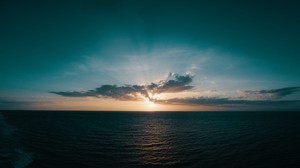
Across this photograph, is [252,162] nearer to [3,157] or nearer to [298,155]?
[298,155]

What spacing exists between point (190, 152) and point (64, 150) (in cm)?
2031

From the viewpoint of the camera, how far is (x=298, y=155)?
27438 millimetres

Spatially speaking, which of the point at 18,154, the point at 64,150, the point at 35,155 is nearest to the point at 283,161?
the point at 64,150

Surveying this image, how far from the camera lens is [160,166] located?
904 inches

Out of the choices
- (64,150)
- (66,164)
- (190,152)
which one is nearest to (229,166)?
(190,152)

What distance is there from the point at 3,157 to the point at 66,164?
29.6ft

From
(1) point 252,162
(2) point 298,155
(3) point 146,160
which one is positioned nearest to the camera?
(1) point 252,162

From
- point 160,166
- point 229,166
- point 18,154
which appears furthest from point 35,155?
point 229,166

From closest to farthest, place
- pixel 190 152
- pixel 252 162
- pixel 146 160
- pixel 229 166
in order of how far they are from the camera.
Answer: pixel 229 166, pixel 252 162, pixel 146 160, pixel 190 152

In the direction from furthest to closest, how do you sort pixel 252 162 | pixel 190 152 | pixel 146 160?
pixel 190 152, pixel 146 160, pixel 252 162

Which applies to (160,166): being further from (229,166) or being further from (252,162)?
(252,162)

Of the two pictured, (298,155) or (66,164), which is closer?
(66,164)

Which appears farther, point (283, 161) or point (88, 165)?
point (283, 161)

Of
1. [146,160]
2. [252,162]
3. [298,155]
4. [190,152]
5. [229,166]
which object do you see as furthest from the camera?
[190,152]
